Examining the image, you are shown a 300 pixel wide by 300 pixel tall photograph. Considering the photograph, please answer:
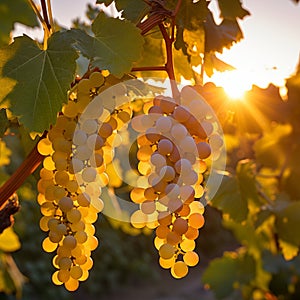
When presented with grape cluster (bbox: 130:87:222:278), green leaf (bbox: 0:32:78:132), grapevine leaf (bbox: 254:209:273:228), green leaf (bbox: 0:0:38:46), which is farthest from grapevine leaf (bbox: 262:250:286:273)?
green leaf (bbox: 0:32:78:132)

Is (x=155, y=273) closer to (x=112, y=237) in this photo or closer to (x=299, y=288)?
(x=112, y=237)

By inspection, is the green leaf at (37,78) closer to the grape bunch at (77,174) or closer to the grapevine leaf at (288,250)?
the grape bunch at (77,174)

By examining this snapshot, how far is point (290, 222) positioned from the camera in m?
1.87

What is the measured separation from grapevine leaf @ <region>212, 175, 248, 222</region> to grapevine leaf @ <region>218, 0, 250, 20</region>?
1.49 ft

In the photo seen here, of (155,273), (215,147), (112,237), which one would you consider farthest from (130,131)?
(155,273)

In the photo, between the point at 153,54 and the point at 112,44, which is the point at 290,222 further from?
the point at 112,44

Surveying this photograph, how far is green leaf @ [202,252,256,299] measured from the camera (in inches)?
106

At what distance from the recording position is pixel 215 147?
91 cm

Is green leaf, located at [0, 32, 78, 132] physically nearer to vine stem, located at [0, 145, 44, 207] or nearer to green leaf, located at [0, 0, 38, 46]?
vine stem, located at [0, 145, 44, 207]

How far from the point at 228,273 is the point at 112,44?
6.61ft

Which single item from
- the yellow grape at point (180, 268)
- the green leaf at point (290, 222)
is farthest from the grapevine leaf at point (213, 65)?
the green leaf at point (290, 222)

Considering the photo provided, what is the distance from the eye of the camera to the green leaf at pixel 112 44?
91cm

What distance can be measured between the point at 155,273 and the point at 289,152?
5662 mm

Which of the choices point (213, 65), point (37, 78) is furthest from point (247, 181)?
point (37, 78)
